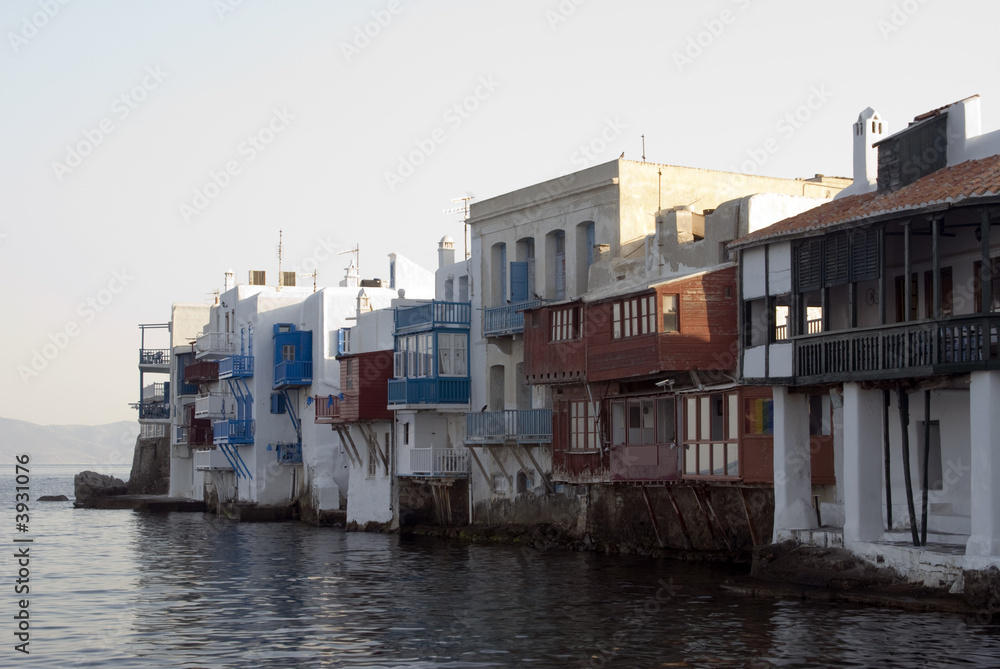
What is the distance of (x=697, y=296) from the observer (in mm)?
33812

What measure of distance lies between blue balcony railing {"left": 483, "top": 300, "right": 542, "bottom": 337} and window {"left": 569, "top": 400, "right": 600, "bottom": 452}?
501 cm

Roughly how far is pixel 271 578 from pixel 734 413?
12.7 metres

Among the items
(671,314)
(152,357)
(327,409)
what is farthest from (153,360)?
(671,314)

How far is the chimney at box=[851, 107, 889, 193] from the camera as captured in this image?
107ft

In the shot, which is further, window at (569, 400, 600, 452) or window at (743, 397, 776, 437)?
window at (569, 400, 600, 452)

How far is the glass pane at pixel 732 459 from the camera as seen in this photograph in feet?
105

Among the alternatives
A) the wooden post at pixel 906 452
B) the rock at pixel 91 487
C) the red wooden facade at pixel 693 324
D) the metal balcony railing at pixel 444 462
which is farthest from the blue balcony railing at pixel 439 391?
the rock at pixel 91 487

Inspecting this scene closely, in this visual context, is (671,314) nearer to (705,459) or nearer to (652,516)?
(705,459)

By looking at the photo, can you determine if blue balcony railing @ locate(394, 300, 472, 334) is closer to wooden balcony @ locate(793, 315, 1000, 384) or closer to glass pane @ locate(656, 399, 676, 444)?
glass pane @ locate(656, 399, 676, 444)

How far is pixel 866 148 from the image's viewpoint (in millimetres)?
32906

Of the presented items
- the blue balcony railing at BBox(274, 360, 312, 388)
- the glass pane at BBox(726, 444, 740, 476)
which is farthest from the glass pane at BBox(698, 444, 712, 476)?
the blue balcony railing at BBox(274, 360, 312, 388)

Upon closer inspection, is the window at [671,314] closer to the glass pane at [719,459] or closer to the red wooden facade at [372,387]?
the glass pane at [719,459]

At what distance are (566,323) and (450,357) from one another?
961 cm

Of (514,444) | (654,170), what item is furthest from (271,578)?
(654,170)
